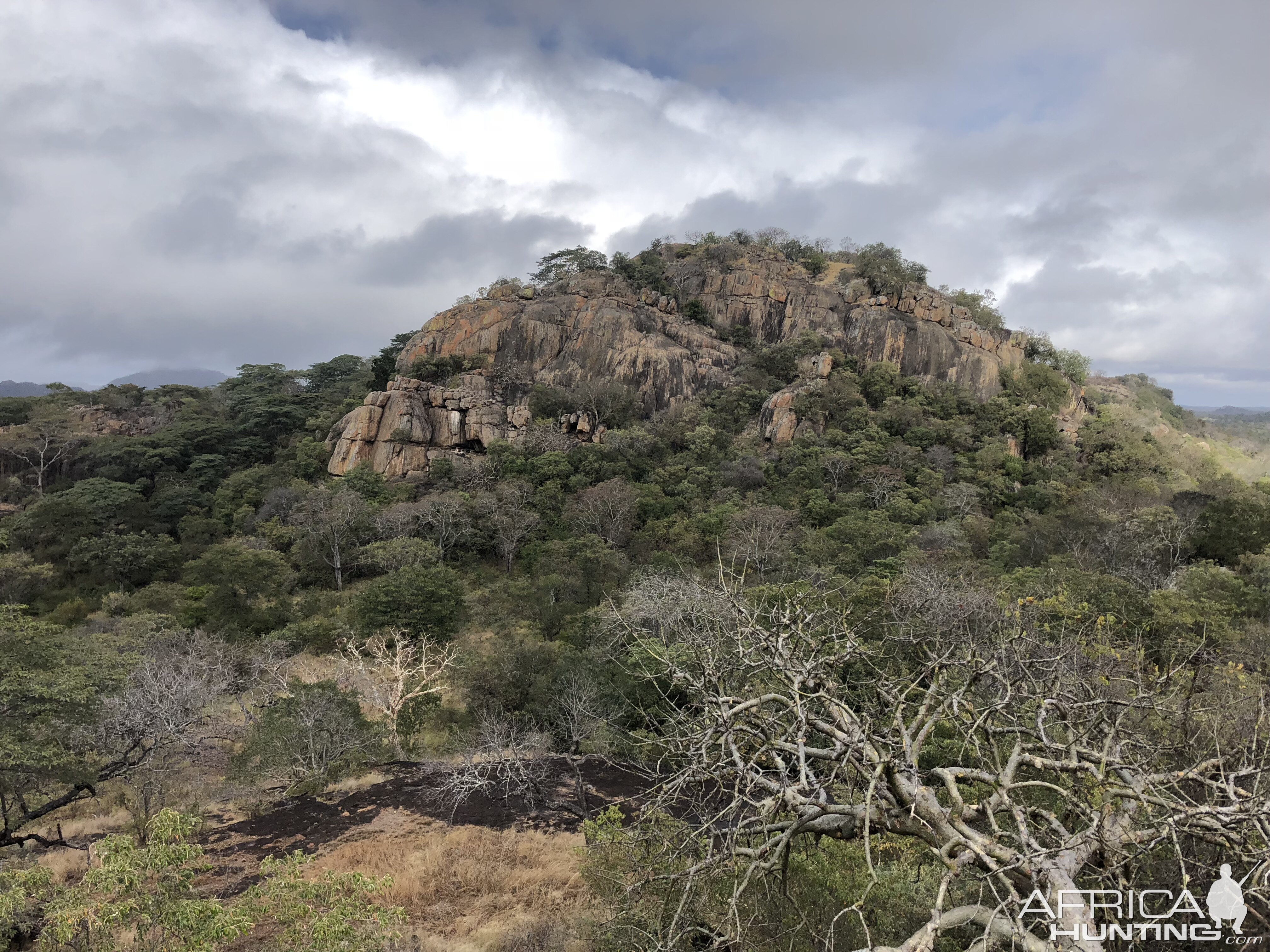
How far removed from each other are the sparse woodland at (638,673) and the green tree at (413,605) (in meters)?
0.16

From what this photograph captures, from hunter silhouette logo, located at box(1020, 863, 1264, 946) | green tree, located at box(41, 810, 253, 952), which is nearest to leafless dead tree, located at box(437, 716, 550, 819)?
green tree, located at box(41, 810, 253, 952)

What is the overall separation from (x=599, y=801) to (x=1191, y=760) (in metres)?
9.18

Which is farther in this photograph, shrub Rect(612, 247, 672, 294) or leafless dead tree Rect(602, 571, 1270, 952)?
shrub Rect(612, 247, 672, 294)

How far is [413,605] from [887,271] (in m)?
44.0

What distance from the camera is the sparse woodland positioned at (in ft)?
15.7

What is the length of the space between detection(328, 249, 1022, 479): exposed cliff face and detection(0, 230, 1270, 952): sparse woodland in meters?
2.13

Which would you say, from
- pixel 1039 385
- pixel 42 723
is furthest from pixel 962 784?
pixel 1039 385

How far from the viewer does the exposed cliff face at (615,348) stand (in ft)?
Answer: 129

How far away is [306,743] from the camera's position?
1344cm

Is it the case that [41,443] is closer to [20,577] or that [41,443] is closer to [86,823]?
Answer: [20,577]

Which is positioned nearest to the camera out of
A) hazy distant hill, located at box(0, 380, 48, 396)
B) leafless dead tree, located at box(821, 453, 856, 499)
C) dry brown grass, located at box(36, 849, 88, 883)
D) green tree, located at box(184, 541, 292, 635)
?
dry brown grass, located at box(36, 849, 88, 883)

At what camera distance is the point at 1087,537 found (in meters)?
21.8

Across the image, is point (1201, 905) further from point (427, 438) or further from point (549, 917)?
point (427, 438)

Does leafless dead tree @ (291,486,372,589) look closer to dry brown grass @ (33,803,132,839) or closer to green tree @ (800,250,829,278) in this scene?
dry brown grass @ (33,803,132,839)
